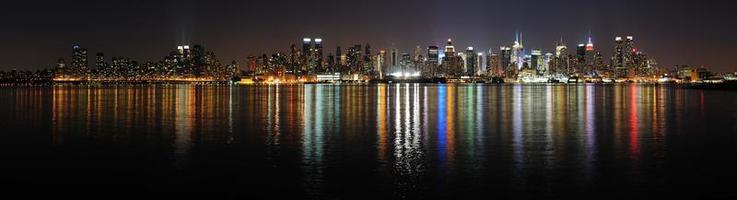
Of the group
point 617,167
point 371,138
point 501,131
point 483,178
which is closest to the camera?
point 483,178

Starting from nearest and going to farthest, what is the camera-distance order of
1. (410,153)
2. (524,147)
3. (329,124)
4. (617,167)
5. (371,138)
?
(617,167), (410,153), (524,147), (371,138), (329,124)

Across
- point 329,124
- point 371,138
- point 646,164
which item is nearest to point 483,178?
point 646,164

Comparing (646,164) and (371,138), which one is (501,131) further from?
(646,164)

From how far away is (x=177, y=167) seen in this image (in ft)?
59.0

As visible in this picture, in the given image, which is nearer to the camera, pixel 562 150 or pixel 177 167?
pixel 177 167

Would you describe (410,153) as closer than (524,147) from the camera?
Yes

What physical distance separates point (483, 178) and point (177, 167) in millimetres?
7428

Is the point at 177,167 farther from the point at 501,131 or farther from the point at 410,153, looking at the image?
the point at 501,131

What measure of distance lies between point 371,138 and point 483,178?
30.9 feet

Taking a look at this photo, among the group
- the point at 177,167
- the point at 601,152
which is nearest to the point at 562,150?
the point at 601,152

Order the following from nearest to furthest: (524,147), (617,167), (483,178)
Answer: (483,178)
(617,167)
(524,147)

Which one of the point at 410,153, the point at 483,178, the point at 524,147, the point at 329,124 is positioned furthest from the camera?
the point at 329,124

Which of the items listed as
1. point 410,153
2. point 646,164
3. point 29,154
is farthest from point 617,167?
point 29,154

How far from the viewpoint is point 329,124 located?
32.0 m
